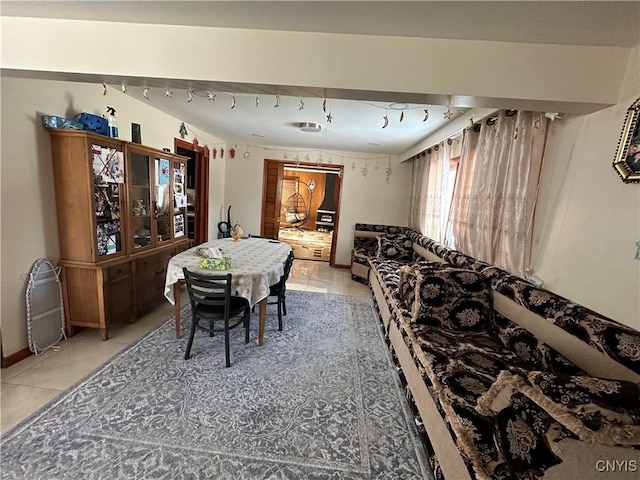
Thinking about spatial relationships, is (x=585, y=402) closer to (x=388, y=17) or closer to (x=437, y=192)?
(x=388, y=17)

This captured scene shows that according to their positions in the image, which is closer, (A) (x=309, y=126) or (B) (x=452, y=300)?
(B) (x=452, y=300)

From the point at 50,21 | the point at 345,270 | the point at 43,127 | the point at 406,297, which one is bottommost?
the point at 345,270

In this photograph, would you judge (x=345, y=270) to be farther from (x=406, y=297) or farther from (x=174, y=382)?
(x=174, y=382)

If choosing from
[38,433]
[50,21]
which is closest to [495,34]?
[50,21]

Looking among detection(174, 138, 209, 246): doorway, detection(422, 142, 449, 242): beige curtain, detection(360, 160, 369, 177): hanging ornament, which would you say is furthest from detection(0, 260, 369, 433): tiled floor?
detection(360, 160, 369, 177): hanging ornament

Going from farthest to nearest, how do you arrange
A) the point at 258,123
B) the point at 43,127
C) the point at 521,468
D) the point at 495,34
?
the point at 258,123 < the point at 43,127 < the point at 495,34 < the point at 521,468

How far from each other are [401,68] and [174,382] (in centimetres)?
255

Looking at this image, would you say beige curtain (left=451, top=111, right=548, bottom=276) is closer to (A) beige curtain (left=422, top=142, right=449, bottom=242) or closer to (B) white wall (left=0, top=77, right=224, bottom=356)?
(A) beige curtain (left=422, top=142, right=449, bottom=242)

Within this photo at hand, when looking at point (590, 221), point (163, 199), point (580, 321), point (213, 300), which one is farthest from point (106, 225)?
point (590, 221)

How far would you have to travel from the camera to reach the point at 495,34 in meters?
1.47

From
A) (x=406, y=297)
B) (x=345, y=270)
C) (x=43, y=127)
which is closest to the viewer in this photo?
(x=43, y=127)

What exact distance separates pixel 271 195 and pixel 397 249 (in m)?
2.82

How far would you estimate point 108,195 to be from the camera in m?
2.49

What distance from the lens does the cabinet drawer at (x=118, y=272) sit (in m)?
2.51
